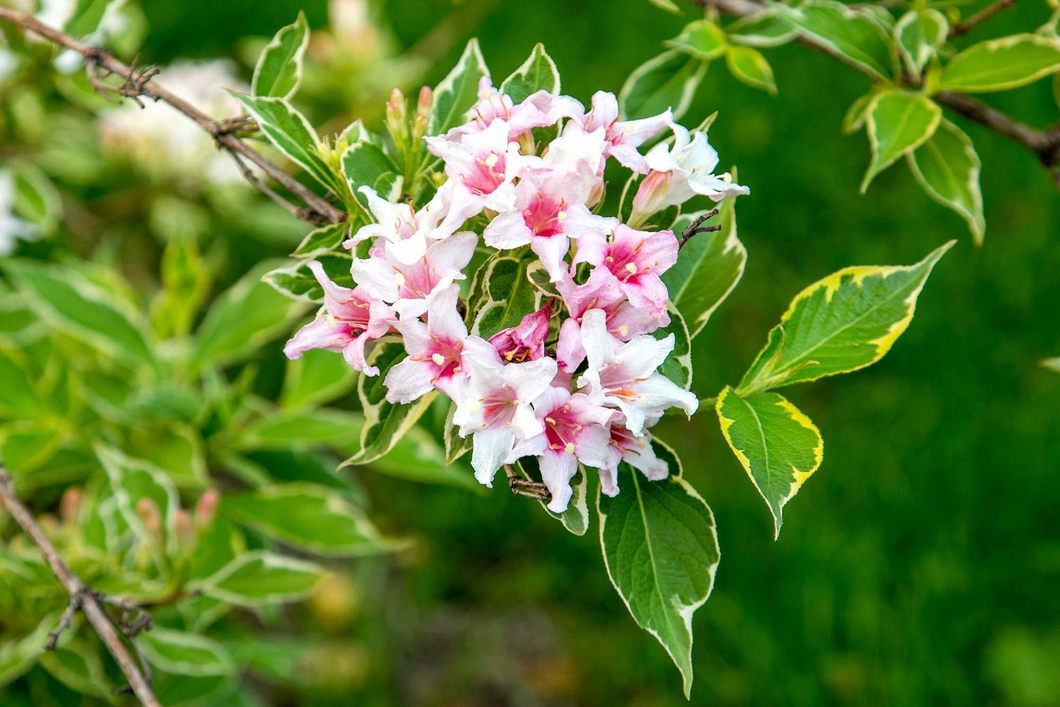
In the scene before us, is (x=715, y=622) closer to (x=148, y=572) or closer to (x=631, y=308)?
(x=148, y=572)

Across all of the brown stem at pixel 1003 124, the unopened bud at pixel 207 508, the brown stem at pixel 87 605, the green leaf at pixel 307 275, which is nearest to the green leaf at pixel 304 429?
the unopened bud at pixel 207 508

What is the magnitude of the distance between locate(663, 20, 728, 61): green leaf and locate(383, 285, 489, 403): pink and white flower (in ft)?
1.68

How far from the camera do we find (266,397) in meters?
2.69

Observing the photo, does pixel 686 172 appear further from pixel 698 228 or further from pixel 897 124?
pixel 897 124

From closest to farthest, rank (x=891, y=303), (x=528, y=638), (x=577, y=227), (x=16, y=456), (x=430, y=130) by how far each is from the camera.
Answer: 1. (x=577, y=227)
2. (x=891, y=303)
3. (x=430, y=130)
4. (x=16, y=456)
5. (x=528, y=638)

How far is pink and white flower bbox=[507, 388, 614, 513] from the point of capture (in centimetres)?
77

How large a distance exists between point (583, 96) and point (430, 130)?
200 cm

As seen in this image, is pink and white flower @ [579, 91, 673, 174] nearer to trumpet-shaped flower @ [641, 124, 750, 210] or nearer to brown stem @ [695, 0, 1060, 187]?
trumpet-shaped flower @ [641, 124, 750, 210]

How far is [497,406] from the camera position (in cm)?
77

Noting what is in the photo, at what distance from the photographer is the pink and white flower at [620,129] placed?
0.83 m

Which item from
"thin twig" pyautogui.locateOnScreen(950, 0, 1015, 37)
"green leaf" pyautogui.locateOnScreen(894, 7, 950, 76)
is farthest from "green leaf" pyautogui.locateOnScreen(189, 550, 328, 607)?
"thin twig" pyautogui.locateOnScreen(950, 0, 1015, 37)

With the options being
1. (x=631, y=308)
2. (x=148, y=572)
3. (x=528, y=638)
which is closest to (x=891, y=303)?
(x=631, y=308)

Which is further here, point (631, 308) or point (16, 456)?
point (16, 456)

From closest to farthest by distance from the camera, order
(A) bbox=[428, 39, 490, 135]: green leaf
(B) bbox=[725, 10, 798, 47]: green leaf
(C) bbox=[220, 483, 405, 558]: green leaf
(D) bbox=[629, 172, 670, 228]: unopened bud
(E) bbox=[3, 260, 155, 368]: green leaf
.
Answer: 1. (D) bbox=[629, 172, 670, 228]: unopened bud
2. (A) bbox=[428, 39, 490, 135]: green leaf
3. (B) bbox=[725, 10, 798, 47]: green leaf
4. (C) bbox=[220, 483, 405, 558]: green leaf
5. (E) bbox=[3, 260, 155, 368]: green leaf
